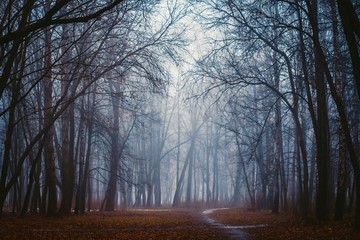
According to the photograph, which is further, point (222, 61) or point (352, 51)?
point (222, 61)

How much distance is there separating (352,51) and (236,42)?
667 cm

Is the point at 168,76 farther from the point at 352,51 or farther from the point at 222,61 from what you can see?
the point at 352,51

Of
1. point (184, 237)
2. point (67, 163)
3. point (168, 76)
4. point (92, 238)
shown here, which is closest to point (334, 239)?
point (184, 237)

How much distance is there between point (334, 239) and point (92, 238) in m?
5.44

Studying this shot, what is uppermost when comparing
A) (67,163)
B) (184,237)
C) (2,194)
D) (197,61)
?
(197,61)

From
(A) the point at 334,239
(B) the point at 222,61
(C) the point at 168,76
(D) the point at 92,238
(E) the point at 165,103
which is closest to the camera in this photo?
(A) the point at 334,239

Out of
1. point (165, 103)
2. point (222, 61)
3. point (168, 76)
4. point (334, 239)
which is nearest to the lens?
point (334, 239)

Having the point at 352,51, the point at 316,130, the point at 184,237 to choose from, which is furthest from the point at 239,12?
the point at 184,237

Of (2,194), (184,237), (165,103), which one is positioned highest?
(165,103)

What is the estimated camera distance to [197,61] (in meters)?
15.8

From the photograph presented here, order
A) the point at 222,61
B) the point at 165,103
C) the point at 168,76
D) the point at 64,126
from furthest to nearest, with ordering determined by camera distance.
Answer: the point at 165,103 → the point at 64,126 → the point at 222,61 → the point at 168,76

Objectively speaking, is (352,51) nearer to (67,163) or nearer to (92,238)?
(92,238)

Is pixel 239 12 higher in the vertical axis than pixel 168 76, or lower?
higher

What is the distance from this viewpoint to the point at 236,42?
15797 mm
